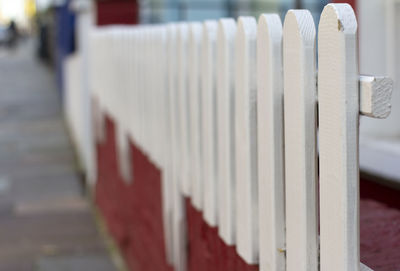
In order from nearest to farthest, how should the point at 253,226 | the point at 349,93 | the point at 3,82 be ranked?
the point at 349,93
the point at 253,226
the point at 3,82

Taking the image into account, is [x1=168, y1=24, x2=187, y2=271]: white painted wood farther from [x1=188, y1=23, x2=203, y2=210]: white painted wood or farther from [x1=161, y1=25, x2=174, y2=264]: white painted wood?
[x1=188, y1=23, x2=203, y2=210]: white painted wood

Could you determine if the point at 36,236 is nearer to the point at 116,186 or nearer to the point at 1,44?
the point at 116,186

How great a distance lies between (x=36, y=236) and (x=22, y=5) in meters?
72.4

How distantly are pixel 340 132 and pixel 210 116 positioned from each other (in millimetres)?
1174

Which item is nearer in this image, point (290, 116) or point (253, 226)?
point (290, 116)

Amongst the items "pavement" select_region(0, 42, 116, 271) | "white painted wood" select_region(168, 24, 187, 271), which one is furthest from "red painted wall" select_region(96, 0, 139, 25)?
"white painted wood" select_region(168, 24, 187, 271)

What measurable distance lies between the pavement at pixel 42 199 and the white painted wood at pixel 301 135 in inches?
181

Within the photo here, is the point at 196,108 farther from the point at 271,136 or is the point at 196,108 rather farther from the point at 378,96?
the point at 378,96

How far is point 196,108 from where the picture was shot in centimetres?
296

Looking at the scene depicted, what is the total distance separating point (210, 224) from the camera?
2750 mm

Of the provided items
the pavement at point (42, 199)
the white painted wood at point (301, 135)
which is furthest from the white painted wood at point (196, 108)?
the pavement at point (42, 199)

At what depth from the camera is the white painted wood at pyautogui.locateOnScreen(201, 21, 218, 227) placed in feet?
8.82

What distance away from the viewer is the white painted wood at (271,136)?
1.95m

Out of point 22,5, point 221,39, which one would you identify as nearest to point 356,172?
point 221,39
